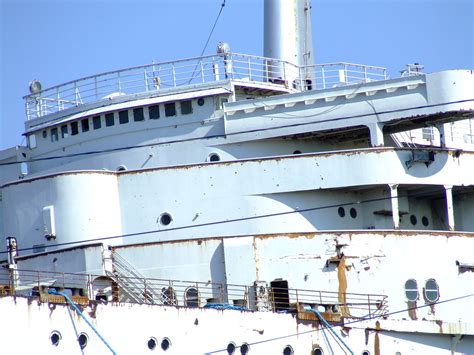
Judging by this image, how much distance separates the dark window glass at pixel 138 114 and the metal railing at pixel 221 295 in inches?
214

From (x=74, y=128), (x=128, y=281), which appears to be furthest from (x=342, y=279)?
(x=74, y=128)

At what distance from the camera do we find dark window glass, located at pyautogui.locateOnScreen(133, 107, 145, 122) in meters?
36.2

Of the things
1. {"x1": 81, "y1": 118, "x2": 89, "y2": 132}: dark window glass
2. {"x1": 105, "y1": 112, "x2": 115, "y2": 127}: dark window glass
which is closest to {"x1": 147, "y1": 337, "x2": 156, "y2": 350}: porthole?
{"x1": 105, "y1": 112, "x2": 115, "y2": 127}: dark window glass

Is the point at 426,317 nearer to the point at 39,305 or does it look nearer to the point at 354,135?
the point at 354,135

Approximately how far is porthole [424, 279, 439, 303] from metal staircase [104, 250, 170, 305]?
6.30 meters

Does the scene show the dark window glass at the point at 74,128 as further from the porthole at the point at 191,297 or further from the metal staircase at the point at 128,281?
the porthole at the point at 191,297

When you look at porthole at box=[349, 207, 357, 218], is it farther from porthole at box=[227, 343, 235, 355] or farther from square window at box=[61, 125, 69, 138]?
square window at box=[61, 125, 69, 138]

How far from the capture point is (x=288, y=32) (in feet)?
131

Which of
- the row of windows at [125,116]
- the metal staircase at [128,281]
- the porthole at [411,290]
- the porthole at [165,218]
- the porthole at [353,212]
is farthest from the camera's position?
the row of windows at [125,116]

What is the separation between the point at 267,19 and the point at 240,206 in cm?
Answer: 858

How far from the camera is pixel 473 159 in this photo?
114ft

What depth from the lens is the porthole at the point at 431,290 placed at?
107 ft

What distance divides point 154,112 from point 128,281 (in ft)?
18.5

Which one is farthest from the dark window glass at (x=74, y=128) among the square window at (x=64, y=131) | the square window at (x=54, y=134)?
the square window at (x=54, y=134)
